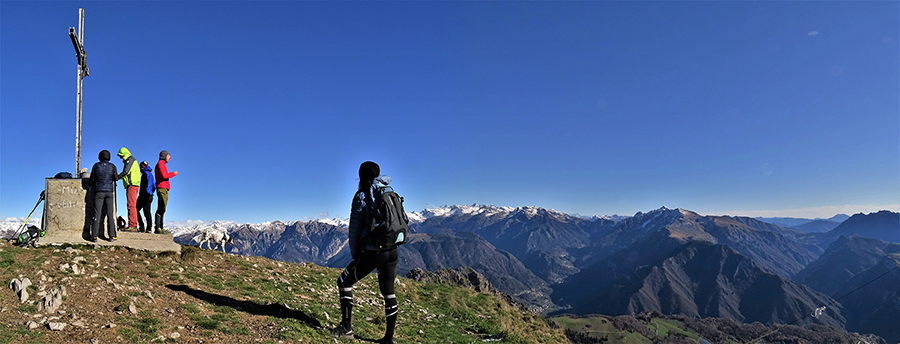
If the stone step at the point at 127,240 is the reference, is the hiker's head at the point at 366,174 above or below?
above

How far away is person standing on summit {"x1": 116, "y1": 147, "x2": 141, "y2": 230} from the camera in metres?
14.4

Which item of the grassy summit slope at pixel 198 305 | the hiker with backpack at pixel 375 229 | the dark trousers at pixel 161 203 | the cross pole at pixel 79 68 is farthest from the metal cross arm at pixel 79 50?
Result: the hiker with backpack at pixel 375 229

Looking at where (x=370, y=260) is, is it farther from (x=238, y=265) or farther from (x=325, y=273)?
(x=325, y=273)

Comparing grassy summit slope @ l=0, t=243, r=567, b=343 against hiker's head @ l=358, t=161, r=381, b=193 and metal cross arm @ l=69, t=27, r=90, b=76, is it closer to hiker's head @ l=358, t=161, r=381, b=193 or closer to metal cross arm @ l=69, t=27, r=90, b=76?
hiker's head @ l=358, t=161, r=381, b=193

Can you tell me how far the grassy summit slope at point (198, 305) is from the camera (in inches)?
305

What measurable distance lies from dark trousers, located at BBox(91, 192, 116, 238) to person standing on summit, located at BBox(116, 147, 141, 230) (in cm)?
61

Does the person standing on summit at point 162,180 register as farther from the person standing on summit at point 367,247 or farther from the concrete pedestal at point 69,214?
the person standing on summit at point 367,247

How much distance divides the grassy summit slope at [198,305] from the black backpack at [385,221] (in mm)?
2673

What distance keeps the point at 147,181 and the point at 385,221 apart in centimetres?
1317

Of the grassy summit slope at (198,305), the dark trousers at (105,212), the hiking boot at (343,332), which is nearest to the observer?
the grassy summit slope at (198,305)

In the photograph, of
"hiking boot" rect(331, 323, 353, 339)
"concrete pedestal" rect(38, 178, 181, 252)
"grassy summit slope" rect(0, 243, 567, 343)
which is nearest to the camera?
"grassy summit slope" rect(0, 243, 567, 343)

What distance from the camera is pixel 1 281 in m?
9.04

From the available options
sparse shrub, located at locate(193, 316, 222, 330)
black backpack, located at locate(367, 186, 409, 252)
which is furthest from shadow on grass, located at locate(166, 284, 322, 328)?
black backpack, located at locate(367, 186, 409, 252)

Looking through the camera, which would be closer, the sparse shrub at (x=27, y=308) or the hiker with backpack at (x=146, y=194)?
the sparse shrub at (x=27, y=308)
